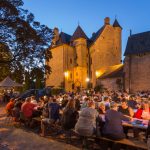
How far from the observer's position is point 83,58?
55.3 meters

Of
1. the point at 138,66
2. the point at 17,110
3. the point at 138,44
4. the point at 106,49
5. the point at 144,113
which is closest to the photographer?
the point at 144,113

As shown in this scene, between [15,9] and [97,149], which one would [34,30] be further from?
[97,149]

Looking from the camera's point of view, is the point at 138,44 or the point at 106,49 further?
the point at 106,49

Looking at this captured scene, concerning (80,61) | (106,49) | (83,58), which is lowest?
(80,61)

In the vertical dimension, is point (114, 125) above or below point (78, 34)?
below

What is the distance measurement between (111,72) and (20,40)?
25.8m

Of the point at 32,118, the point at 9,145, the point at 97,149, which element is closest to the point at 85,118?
the point at 97,149

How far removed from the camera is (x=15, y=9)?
2822 centimetres

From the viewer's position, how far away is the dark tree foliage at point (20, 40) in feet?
92.6

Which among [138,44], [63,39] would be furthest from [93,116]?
[63,39]

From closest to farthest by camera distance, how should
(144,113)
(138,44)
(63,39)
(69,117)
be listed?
(69,117) → (144,113) → (138,44) → (63,39)

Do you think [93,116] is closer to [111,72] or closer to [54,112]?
[54,112]

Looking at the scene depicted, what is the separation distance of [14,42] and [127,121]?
882 inches

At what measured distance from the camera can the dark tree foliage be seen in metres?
28.2
